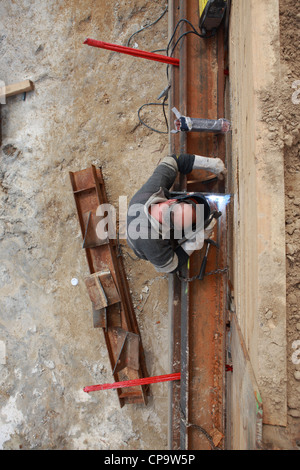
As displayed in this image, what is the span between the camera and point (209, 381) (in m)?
3.35

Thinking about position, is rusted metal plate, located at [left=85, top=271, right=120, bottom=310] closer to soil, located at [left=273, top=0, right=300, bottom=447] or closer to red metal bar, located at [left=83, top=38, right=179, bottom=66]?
soil, located at [left=273, top=0, right=300, bottom=447]

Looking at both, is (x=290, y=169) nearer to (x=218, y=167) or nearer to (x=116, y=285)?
(x=218, y=167)

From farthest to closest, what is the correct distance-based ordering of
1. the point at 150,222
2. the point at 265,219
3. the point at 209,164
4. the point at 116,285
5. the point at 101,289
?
1. the point at 116,285
2. the point at 101,289
3. the point at 209,164
4. the point at 150,222
5. the point at 265,219

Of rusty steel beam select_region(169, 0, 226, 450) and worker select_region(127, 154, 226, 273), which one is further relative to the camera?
rusty steel beam select_region(169, 0, 226, 450)

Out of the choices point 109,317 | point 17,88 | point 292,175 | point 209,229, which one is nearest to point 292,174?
point 292,175

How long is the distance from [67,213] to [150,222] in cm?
245

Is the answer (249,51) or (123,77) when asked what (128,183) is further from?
(249,51)

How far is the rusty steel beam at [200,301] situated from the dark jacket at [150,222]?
0.24 meters

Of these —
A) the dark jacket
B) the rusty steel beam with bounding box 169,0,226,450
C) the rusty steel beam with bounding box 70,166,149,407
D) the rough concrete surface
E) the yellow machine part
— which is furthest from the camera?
the rough concrete surface

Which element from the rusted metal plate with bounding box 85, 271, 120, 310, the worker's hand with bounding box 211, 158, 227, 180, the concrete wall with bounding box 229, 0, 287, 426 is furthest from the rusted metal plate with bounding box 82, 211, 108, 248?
the concrete wall with bounding box 229, 0, 287, 426

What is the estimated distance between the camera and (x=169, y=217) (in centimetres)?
271

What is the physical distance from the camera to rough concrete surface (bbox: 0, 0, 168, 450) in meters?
4.54


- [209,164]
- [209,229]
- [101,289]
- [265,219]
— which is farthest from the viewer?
[101,289]

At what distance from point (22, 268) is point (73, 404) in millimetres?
2254
